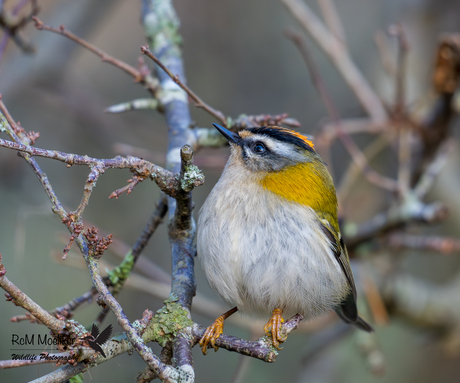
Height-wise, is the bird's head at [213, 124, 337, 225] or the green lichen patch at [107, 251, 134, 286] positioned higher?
the bird's head at [213, 124, 337, 225]

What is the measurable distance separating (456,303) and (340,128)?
1.94 metres

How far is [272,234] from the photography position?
210 cm

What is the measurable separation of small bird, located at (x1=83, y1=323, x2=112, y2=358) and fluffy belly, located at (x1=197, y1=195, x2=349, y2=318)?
76 cm

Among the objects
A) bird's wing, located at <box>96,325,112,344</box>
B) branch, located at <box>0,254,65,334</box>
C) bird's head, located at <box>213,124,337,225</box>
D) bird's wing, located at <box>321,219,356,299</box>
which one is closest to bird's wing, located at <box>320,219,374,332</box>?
bird's wing, located at <box>321,219,356,299</box>

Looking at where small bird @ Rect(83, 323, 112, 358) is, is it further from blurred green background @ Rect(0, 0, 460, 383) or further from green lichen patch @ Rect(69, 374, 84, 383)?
blurred green background @ Rect(0, 0, 460, 383)

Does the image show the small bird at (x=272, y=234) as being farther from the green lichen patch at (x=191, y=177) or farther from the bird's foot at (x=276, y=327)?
the green lichen patch at (x=191, y=177)

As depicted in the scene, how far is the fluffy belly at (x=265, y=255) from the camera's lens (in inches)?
81.8

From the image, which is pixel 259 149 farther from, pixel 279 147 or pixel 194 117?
pixel 194 117

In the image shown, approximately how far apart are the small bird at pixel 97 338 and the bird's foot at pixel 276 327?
0.67m

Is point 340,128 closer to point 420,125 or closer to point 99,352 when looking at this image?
point 420,125

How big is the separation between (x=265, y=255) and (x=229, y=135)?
0.72m

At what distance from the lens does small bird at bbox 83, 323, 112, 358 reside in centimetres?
136

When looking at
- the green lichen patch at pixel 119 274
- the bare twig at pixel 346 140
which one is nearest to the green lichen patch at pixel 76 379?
the green lichen patch at pixel 119 274

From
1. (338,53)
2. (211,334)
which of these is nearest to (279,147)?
(211,334)
